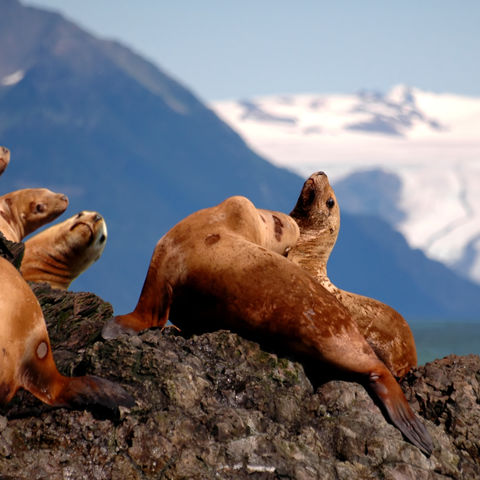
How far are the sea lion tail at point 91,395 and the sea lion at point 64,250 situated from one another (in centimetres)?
511

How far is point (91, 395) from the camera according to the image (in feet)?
10.5

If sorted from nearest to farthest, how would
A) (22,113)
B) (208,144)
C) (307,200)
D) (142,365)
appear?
(142,365) → (307,200) → (22,113) → (208,144)

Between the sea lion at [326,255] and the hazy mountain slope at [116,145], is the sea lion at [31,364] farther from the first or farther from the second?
the hazy mountain slope at [116,145]

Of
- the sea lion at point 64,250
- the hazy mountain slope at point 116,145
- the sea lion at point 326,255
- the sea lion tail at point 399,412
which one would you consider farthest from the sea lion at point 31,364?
the hazy mountain slope at point 116,145

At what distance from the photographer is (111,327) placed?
167 inches

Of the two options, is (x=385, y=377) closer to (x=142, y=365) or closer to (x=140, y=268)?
(x=142, y=365)

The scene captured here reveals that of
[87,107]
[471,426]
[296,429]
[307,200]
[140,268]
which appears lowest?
[296,429]

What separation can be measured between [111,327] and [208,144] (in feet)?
267

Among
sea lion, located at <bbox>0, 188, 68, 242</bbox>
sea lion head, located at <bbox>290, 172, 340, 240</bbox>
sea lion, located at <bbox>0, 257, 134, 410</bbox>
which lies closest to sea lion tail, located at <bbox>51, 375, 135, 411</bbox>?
sea lion, located at <bbox>0, 257, 134, 410</bbox>

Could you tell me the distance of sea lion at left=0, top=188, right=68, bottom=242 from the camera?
8.80 m

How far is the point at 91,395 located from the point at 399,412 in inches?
71.6

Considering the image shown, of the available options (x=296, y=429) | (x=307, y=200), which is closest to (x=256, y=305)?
(x=296, y=429)

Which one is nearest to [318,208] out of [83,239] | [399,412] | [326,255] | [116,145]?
[326,255]

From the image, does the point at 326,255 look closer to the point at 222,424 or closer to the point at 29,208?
the point at 222,424
